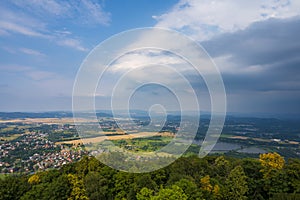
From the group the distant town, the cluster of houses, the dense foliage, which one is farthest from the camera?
the cluster of houses

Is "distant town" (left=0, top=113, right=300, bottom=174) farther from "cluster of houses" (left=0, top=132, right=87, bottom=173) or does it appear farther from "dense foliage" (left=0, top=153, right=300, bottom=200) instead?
"dense foliage" (left=0, top=153, right=300, bottom=200)

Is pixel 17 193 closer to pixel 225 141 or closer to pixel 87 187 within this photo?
pixel 87 187

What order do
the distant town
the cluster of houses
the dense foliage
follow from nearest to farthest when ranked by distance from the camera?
1. the distant town
2. the dense foliage
3. the cluster of houses

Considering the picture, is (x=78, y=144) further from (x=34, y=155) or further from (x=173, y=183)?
(x=173, y=183)

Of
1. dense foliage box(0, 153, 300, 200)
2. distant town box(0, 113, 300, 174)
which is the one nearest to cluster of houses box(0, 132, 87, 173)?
distant town box(0, 113, 300, 174)

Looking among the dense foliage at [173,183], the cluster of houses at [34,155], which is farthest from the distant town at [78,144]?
the dense foliage at [173,183]

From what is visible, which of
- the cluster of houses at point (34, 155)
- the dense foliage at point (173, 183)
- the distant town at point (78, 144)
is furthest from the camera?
the cluster of houses at point (34, 155)

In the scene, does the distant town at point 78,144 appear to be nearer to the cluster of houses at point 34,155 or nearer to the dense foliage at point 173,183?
the cluster of houses at point 34,155

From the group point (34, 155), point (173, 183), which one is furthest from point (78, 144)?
point (173, 183)
